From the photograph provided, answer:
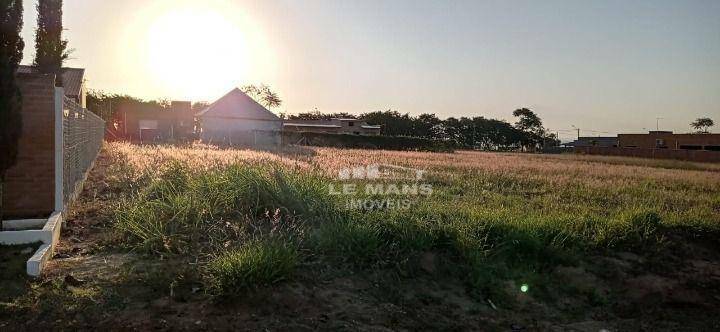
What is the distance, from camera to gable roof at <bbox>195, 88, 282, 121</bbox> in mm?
44438

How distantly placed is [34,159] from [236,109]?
39.8 metres

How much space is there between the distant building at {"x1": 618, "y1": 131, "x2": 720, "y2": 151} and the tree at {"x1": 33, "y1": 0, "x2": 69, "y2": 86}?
63290mm

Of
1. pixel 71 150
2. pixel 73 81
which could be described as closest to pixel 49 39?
pixel 71 150

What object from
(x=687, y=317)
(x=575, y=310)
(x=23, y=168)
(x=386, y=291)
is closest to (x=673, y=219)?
(x=687, y=317)

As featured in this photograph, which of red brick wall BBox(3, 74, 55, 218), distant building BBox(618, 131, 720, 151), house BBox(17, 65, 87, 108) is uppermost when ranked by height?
house BBox(17, 65, 87, 108)

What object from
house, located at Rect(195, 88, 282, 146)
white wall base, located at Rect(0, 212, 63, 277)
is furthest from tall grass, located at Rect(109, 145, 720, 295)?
house, located at Rect(195, 88, 282, 146)

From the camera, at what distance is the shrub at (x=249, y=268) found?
4461 mm

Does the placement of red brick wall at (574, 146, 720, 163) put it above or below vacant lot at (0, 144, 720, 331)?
above

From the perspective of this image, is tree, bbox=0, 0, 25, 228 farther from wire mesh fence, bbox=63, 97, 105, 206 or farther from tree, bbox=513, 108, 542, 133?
tree, bbox=513, 108, 542, 133

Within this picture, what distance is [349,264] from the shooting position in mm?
5410

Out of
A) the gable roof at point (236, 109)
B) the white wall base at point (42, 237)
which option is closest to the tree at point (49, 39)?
the white wall base at point (42, 237)

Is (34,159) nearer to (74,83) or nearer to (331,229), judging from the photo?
(331,229)

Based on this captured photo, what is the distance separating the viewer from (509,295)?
5.45 m

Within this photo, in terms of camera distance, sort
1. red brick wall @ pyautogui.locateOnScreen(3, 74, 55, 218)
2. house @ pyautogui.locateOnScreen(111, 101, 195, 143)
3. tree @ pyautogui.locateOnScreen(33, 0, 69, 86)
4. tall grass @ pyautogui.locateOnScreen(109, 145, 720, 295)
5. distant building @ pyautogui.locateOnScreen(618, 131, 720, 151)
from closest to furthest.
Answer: tall grass @ pyautogui.locateOnScreen(109, 145, 720, 295)
red brick wall @ pyautogui.locateOnScreen(3, 74, 55, 218)
tree @ pyautogui.locateOnScreen(33, 0, 69, 86)
house @ pyautogui.locateOnScreen(111, 101, 195, 143)
distant building @ pyautogui.locateOnScreen(618, 131, 720, 151)
